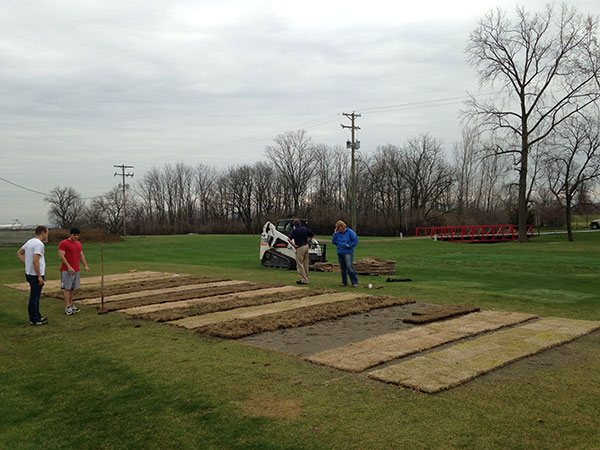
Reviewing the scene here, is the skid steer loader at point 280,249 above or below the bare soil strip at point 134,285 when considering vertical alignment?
above

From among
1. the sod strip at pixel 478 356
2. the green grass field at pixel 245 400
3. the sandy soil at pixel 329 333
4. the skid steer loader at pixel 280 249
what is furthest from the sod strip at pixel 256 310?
the skid steer loader at pixel 280 249

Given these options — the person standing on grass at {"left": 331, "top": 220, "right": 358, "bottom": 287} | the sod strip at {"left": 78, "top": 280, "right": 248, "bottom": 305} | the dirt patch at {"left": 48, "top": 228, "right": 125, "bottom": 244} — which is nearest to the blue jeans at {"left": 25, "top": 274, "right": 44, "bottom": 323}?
the sod strip at {"left": 78, "top": 280, "right": 248, "bottom": 305}

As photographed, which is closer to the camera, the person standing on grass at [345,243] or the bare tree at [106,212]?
the person standing on grass at [345,243]

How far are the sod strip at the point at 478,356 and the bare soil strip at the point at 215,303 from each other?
523 centimetres

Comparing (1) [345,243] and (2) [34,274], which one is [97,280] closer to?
(2) [34,274]

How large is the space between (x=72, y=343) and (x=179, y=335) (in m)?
1.71

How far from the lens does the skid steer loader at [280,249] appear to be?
798 inches

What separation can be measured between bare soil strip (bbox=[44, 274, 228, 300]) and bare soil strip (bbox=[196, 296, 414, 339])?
5.84m

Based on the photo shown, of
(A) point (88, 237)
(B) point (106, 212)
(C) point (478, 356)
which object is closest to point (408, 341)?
(C) point (478, 356)

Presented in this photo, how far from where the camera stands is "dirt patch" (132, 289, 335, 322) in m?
10.0

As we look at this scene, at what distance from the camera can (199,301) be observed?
Result: 11867 millimetres

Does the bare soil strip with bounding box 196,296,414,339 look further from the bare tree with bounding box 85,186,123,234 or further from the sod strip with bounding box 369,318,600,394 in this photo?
the bare tree with bounding box 85,186,123,234

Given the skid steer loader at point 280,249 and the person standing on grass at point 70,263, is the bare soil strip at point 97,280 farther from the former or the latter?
the person standing on grass at point 70,263

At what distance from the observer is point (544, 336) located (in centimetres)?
795
